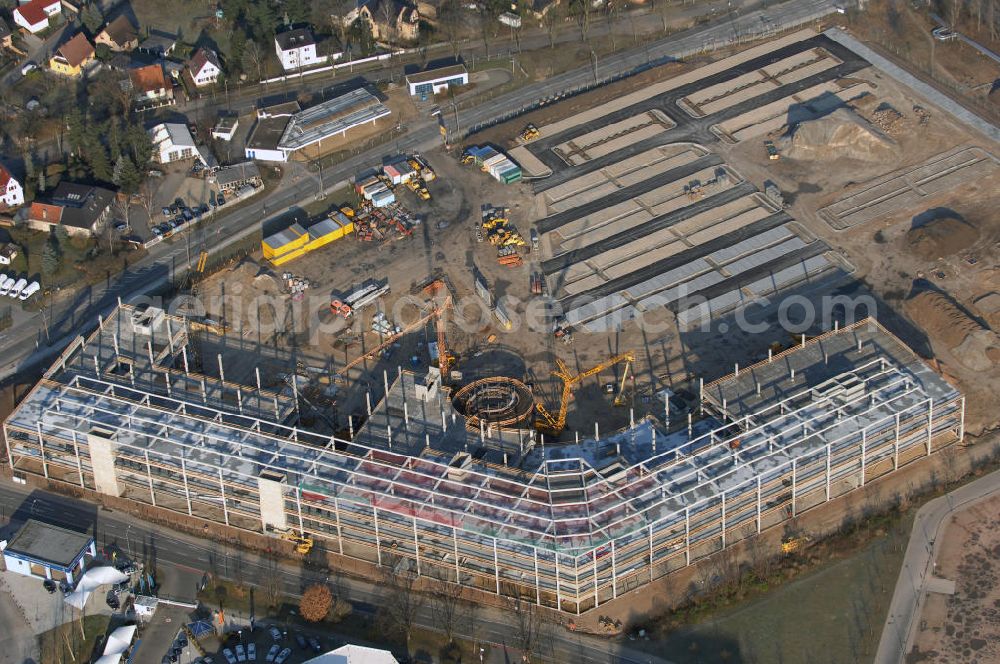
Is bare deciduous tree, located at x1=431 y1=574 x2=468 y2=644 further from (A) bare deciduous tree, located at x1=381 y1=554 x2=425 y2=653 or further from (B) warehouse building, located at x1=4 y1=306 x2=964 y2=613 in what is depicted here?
(A) bare deciduous tree, located at x1=381 y1=554 x2=425 y2=653

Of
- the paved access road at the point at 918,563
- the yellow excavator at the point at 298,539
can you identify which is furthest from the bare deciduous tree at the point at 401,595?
the paved access road at the point at 918,563

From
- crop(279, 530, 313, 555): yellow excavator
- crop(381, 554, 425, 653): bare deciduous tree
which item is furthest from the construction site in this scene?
crop(381, 554, 425, 653): bare deciduous tree

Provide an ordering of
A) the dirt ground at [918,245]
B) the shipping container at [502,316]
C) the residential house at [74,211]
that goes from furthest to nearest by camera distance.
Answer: the residential house at [74,211] < the shipping container at [502,316] < the dirt ground at [918,245]

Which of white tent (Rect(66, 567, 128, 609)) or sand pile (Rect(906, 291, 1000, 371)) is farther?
sand pile (Rect(906, 291, 1000, 371))

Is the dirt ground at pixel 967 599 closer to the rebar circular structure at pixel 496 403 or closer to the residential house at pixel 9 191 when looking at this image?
the rebar circular structure at pixel 496 403

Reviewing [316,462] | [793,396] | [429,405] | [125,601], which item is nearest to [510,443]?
[429,405]

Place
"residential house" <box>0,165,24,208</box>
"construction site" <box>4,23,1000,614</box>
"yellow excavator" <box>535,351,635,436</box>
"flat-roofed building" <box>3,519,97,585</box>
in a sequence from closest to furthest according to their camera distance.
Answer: "flat-roofed building" <box>3,519,97,585</box>
"construction site" <box>4,23,1000,614</box>
"yellow excavator" <box>535,351,635,436</box>
"residential house" <box>0,165,24,208</box>

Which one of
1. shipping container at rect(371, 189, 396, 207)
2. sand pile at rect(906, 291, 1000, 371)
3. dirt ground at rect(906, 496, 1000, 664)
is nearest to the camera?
dirt ground at rect(906, 496, 1000, 664)
